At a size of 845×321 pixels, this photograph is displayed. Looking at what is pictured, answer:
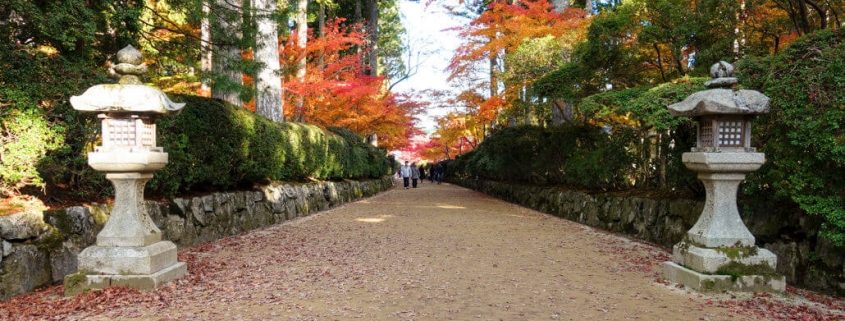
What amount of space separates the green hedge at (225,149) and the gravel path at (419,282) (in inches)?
40.7

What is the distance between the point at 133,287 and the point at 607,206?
24.4 ft

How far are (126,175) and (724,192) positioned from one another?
18.2 feet

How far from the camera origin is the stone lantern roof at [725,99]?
13.5 feet

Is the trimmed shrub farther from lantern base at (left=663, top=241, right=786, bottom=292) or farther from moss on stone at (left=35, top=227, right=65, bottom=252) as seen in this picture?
lantern base at (left=663, top=241, right=786, bottom=292)

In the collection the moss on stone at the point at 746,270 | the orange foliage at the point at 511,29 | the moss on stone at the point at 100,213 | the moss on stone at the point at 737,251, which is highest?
the orange foliage at the point at 511,29

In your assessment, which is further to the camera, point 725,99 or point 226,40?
point 226,40

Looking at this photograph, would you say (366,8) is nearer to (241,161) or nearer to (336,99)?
(336,99)

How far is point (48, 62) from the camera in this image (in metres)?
4.60

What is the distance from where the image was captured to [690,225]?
596 cm

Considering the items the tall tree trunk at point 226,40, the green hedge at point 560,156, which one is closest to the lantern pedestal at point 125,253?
the tall tree trunk at point 226,40

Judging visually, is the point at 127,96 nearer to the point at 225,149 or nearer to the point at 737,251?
the point at 225,149

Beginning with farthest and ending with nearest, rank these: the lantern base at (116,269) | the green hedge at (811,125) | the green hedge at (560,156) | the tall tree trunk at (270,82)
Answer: the tall tree trunk at (270,82) → the green hedge at (560,156) → the lantern base at (116,269) → the green hedge at (811,125)

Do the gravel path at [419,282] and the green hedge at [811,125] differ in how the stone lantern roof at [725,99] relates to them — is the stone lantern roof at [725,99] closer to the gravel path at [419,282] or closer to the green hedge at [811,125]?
the green hedge at [811,125]

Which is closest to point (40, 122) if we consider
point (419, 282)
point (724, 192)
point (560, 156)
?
point (419, 282)
